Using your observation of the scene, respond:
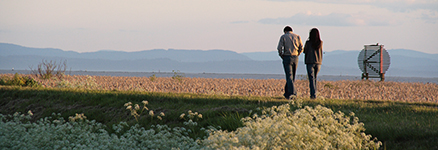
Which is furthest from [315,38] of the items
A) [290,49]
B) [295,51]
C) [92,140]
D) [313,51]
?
[92,140]

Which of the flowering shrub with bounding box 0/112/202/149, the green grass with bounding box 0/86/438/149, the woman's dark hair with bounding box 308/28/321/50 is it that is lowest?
the flowering shrub with bounding box 0/112/202/149

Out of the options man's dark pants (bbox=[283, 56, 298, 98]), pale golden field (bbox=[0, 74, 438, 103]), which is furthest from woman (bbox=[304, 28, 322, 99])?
pale golden field (bbox=[0, 74, 438, 103])

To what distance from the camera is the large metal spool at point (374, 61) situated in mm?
23938

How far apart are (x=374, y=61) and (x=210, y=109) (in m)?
19.3

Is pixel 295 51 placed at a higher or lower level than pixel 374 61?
lower

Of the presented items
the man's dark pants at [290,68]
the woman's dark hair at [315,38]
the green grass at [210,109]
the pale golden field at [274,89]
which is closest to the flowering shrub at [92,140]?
the green grass at [210,109]

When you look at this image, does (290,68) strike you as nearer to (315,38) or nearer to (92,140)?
(315,38)

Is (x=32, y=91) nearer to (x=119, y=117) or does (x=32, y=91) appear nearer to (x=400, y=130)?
(x=119, y=117)

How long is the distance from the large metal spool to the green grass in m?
15.3

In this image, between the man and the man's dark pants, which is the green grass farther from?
the man

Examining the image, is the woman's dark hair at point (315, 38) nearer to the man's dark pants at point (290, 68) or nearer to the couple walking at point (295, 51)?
the couple walking at point (295, 51)

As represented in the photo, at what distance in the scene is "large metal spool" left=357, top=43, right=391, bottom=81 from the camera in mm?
23938

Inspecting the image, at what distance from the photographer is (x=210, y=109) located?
827 centimetres

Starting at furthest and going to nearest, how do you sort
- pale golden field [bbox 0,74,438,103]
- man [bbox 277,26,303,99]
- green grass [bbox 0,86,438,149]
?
pale golden field [bbox 0,74,438,103] → man [bbox 277,26,303,99] → green grass [bbox 0,86,438,149]
